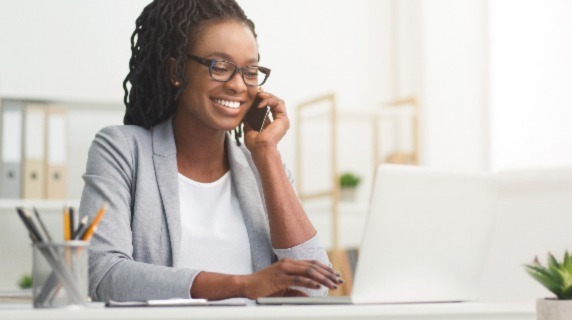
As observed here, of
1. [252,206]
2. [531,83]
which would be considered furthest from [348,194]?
[252,206]

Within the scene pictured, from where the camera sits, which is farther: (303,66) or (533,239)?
(303,66)

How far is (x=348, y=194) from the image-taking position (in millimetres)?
4184

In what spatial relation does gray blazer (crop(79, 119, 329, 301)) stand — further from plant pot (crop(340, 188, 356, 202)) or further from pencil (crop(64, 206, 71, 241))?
plant pot (crop(340, 188, 356, 202))

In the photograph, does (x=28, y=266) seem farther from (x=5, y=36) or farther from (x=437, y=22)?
(x=437, y=22)

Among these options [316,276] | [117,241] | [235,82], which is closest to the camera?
[316,276]

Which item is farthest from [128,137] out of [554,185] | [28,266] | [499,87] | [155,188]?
[499,87]

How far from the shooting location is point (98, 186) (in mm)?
1722

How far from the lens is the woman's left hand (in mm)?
1943

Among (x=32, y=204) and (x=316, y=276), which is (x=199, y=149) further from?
(x=32, y=204)

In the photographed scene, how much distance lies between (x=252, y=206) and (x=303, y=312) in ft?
2.79

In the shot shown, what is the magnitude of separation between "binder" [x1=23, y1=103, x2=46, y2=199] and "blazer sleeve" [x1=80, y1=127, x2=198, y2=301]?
1.84 meters

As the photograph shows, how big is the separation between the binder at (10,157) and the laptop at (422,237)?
8.34ft

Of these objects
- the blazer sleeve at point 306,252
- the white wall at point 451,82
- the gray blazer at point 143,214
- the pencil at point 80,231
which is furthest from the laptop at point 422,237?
the white wall at point 451,82

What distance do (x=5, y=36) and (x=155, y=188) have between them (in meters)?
2.37
